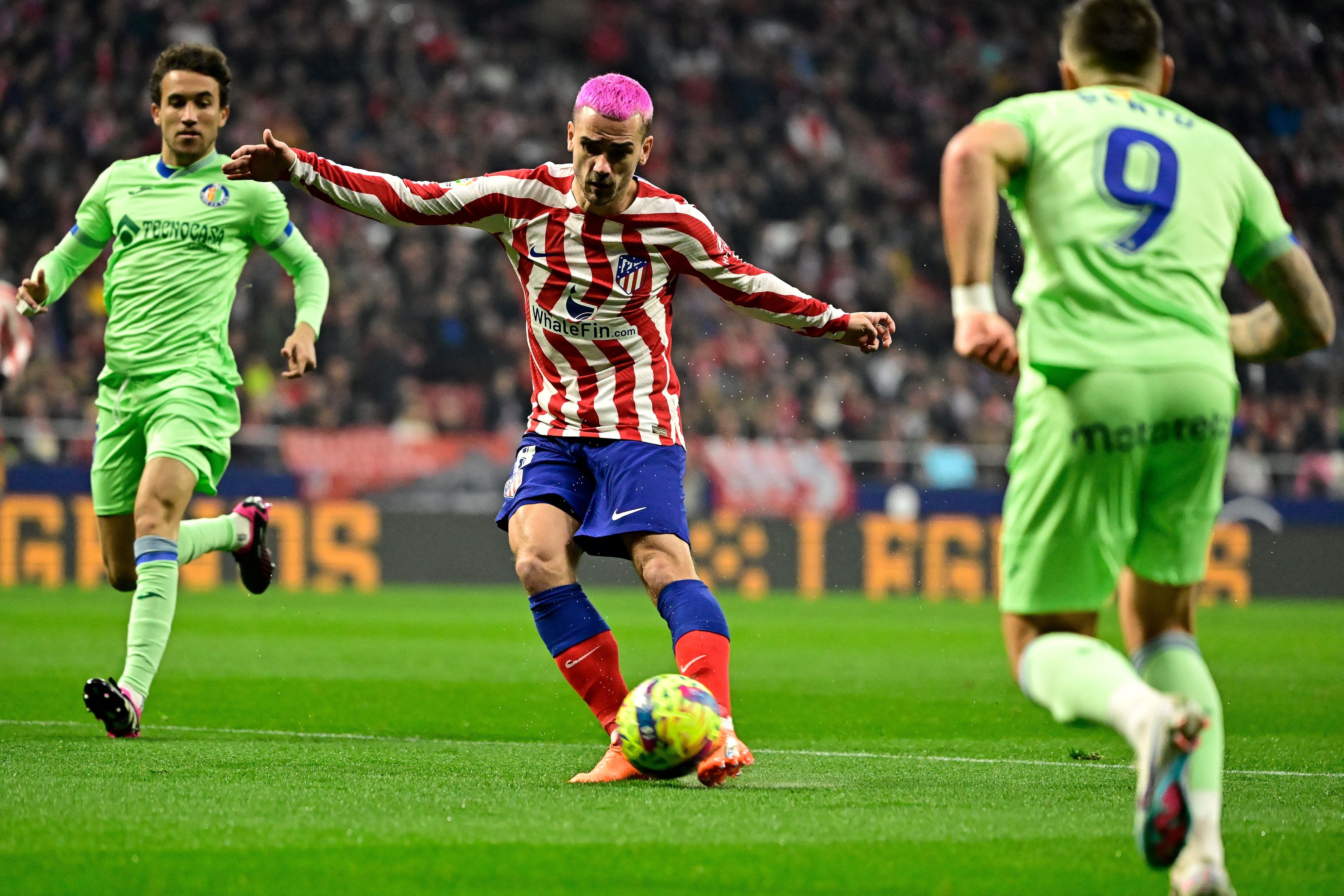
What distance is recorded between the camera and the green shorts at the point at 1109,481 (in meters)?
3.36

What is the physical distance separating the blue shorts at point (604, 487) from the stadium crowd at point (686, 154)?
11.2 m

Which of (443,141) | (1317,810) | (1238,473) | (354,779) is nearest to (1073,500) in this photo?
(1317,810)

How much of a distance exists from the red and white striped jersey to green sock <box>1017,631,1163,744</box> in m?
1.99

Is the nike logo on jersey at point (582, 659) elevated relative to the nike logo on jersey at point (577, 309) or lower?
lower

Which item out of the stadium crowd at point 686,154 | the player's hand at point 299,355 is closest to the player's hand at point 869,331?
the player's hand at point 299,355

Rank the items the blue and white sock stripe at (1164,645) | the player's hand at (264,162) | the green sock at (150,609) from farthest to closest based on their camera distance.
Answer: the green sock at (150,609), the player's hand at (264,162), the blue and white sock stripe at (1164,645)

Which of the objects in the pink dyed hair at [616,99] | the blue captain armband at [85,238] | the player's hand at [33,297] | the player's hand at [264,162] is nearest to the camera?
the player's hand at [264,162]

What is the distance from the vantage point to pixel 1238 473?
59.0ft

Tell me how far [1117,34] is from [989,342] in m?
0.80

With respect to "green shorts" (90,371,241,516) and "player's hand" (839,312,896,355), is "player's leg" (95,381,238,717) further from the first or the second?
"player's hand" (839,312,896,355)

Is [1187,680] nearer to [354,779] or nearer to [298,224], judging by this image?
[354,779]

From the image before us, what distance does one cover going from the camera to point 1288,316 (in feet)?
12.2

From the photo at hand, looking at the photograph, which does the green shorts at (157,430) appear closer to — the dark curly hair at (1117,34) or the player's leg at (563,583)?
the player's leg at (563,583)

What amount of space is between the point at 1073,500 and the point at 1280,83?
18.6 meters
